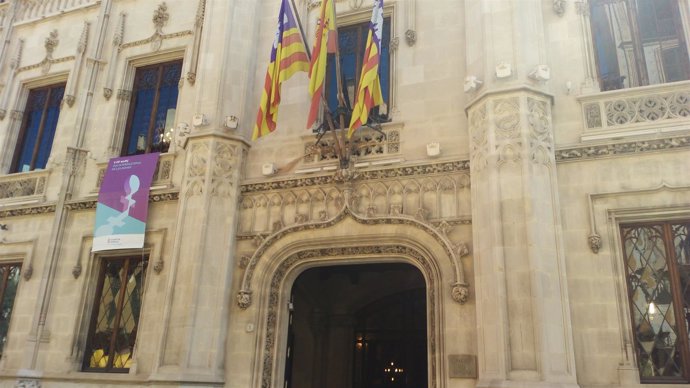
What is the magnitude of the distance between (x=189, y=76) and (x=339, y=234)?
220 inches

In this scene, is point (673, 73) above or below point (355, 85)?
below

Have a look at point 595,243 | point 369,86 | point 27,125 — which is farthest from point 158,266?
point 595,243

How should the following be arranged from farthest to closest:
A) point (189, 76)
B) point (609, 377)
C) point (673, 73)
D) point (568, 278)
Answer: point (189, 76) < point (673, 73) < point (568, 278) < point (609, 377)

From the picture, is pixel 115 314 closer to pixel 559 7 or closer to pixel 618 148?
pixel 618 148

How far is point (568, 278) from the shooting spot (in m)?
9.19

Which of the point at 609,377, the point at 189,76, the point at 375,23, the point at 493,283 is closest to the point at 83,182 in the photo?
the point at 189,76

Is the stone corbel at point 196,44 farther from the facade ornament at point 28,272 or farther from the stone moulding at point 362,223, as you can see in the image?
the facade ornament at point 28,272

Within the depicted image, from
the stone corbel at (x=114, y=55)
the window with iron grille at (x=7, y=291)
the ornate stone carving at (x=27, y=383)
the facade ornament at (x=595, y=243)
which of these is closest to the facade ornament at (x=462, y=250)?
the facade ornament at (x=595, y=243)

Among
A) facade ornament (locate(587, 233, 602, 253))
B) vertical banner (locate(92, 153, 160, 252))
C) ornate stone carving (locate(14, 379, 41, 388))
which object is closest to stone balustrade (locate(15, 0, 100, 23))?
vertical banner (locate(92, 153, 160, 252))

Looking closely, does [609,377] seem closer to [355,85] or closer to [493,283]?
[493,283]

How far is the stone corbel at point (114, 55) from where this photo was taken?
577 inches

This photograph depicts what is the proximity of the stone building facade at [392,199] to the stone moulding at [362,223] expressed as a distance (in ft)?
0.12

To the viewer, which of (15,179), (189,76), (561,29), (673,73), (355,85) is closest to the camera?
(673,73)

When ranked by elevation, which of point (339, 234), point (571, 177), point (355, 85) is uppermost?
point (355, 85)
